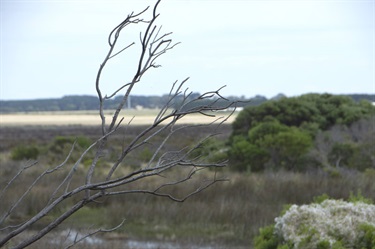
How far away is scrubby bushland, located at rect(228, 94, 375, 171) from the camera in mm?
21047

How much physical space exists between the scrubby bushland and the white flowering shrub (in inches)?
528

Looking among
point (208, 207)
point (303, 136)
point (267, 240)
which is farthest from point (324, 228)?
point (303, 136)

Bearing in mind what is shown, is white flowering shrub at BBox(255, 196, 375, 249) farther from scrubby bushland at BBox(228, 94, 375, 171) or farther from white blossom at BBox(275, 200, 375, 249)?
scrubby bushland at BBox(228, 94, 375, 171)

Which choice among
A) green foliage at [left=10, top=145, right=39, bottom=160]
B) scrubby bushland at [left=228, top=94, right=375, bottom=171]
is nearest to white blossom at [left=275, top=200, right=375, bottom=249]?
scrubby bushland at [left=228, top=94, right=375, bottom=171]

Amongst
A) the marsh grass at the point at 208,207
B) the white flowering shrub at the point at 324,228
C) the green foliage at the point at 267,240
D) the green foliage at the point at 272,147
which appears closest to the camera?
the white flowering shrub at the point at 324,228

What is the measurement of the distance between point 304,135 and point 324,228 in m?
15.0

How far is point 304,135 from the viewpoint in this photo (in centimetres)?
2169

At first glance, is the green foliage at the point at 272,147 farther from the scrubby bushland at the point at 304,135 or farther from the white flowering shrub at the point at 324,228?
the white flowering shrub at the point at 324,228

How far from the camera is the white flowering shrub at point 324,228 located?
668 centimetres

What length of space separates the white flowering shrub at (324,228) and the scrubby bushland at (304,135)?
528 inches

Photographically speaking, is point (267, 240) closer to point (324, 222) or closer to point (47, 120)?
point (324, 222)

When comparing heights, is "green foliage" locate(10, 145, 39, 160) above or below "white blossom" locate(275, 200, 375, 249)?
below

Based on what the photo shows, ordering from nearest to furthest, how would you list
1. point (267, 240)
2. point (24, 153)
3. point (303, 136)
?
point (267, 240), point (303, 136), point (24, 153)

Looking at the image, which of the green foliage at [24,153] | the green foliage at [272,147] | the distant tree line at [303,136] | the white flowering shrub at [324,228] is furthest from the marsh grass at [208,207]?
the green foliage at [24,153]
